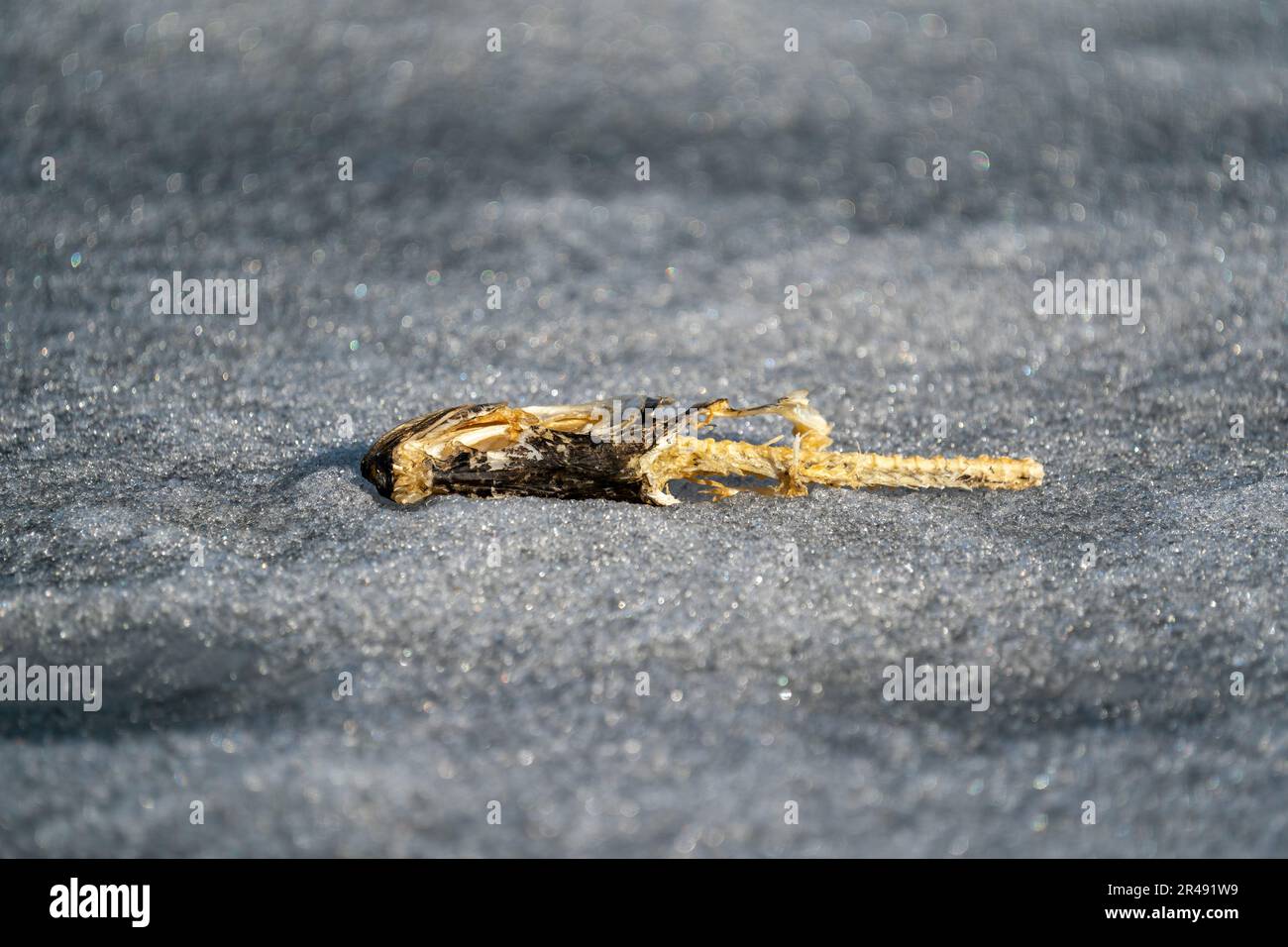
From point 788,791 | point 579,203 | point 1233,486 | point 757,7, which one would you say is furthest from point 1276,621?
point 757,7

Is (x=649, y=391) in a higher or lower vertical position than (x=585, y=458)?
higher

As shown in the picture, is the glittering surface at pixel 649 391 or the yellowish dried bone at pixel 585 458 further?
the yellowish dried bone at pixel 585 458

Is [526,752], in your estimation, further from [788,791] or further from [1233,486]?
[1233,486]

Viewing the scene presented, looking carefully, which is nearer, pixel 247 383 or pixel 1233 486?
pixel 1233 486

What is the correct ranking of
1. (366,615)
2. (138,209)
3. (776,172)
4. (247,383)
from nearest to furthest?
(366,615)
(247,383)
(138,209)
(776,172)

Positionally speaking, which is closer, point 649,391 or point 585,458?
point 585,458

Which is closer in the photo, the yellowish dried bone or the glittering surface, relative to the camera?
the glittering surface
